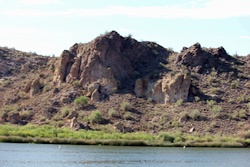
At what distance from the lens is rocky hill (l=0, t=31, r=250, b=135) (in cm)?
7581

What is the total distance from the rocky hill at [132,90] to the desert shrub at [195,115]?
6.1 inches

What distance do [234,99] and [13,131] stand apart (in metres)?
34.1

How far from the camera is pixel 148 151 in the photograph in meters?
56.9

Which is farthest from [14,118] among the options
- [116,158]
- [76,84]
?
[116,158]

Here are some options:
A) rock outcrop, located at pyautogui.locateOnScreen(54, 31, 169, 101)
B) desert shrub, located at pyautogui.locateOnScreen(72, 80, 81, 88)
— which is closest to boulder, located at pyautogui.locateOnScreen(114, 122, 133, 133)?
rock outcrop, located at pyautogui.locateOnScreen(54, 31, 169, 101)

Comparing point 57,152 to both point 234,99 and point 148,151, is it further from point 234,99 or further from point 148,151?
point 234,99

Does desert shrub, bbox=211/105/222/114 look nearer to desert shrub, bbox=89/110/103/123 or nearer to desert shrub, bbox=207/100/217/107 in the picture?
desert shrub, bbox=207/100/217/107

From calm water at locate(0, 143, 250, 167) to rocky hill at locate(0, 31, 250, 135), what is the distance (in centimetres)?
1685

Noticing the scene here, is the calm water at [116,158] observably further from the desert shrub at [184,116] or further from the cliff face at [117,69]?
the cliff face at [117,69]

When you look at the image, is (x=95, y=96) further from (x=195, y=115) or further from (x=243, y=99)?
(x=243, y=99)

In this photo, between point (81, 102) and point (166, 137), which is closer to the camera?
point (166, 137)

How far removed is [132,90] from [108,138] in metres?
19.0

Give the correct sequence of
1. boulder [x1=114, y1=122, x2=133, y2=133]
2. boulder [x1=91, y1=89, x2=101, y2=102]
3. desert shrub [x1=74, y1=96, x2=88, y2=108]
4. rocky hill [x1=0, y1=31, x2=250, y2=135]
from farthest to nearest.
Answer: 1. boulder [x1=91, y1=89, x2=101, y2=102]
2. desert shrub [x1=74, y1=96, x2=88, y2=108]
3. rocky hill [x1=0, y1=31, x2=250, y2=135]
4. boulder [x1=114, y1=122, x2=133, y2=133]

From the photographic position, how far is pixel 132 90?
84.3m
